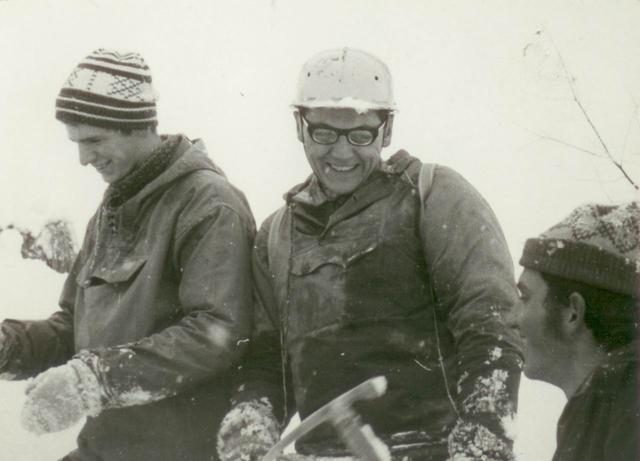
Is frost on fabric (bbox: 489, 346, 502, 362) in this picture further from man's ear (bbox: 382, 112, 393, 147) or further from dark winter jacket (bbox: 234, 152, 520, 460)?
man's ear (bbox: 382, 112, 393, 147)

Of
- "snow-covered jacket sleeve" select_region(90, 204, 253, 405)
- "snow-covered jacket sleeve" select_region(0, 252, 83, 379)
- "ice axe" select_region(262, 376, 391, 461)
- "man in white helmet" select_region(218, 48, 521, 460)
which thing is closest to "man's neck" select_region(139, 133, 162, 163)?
"snow-covered jacket sleeve" select_region(90, 204, 253, 405)

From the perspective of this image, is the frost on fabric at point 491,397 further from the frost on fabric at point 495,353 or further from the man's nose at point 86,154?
the man's nose at point 86,154

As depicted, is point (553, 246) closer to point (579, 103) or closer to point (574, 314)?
point (574, 314)

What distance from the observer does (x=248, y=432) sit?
3.21 metres

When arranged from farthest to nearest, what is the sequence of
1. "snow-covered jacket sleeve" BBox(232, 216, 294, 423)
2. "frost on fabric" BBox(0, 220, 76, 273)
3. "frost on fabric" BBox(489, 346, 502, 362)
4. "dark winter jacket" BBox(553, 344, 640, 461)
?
"frost on fabric" BBox(0, 220, 76, 273) < "snow-covered jacket sleeve" BBox(232, 216, 294, 423) < "frost on fabric" BBox(489, 346, 502, 362) < "dark winter jacket" BBox(553, 344, 640, 461)

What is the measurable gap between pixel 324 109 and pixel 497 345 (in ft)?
2.72

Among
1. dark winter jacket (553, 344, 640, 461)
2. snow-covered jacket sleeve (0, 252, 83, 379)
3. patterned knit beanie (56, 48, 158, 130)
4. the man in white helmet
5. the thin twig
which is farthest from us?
the thin twig

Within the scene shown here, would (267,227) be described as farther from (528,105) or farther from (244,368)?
(528,105)

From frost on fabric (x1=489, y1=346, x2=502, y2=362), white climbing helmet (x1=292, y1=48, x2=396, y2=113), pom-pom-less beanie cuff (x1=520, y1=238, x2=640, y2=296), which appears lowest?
frost on fabric (x1=489, y1=346, x2=502, y2=362)

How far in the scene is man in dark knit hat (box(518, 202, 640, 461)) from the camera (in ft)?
7.81

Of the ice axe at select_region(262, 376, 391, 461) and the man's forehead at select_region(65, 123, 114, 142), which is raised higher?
the man's forehead at select_region(65, 123, 114, 142)

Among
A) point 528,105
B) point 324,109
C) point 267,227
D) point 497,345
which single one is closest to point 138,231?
point 267,227

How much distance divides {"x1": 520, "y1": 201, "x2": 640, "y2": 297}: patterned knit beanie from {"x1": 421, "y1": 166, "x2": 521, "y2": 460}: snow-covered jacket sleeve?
0.26 m

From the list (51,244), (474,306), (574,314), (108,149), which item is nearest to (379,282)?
(474,306)
